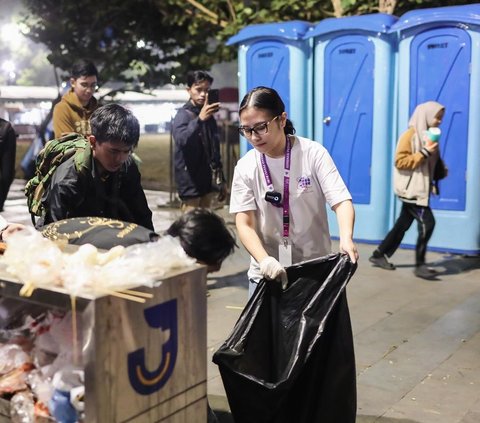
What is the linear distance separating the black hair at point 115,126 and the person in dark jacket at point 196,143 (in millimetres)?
3004

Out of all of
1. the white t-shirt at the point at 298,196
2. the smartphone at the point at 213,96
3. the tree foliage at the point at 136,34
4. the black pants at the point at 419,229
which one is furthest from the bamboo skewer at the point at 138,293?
the tree foliage at the point at 136,34

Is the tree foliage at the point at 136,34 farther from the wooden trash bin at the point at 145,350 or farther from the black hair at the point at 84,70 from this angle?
the wooden trash bin at the point at 145,350

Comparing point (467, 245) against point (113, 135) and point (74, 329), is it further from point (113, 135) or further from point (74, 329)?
point (74, 329)

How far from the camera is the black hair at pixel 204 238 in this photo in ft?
7.80

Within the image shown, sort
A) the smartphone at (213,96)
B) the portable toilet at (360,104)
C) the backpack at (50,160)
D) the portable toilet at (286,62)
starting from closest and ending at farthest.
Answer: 1. the backpack at (50,160)
2. the smartphone at (213,96)
3. the portable toilet at (360,104)
4. the portable toilet at (286,62)

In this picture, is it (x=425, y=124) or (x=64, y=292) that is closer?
(x=64, y=292)

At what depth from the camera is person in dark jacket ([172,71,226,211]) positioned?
5895 millimetres

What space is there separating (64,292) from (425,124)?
196 inches

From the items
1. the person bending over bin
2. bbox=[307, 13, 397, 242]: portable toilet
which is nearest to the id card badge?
the person bending over bin

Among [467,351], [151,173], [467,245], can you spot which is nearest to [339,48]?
[467,245]

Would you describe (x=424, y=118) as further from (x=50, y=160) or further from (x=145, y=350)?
(x=145, y=350)

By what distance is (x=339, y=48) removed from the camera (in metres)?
7.54

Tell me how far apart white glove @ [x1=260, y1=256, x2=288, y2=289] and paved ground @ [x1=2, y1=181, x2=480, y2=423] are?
0.82 meters

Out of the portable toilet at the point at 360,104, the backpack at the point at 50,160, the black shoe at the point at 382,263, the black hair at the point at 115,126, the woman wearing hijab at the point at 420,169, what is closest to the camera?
the black hair at the point at 115,126
